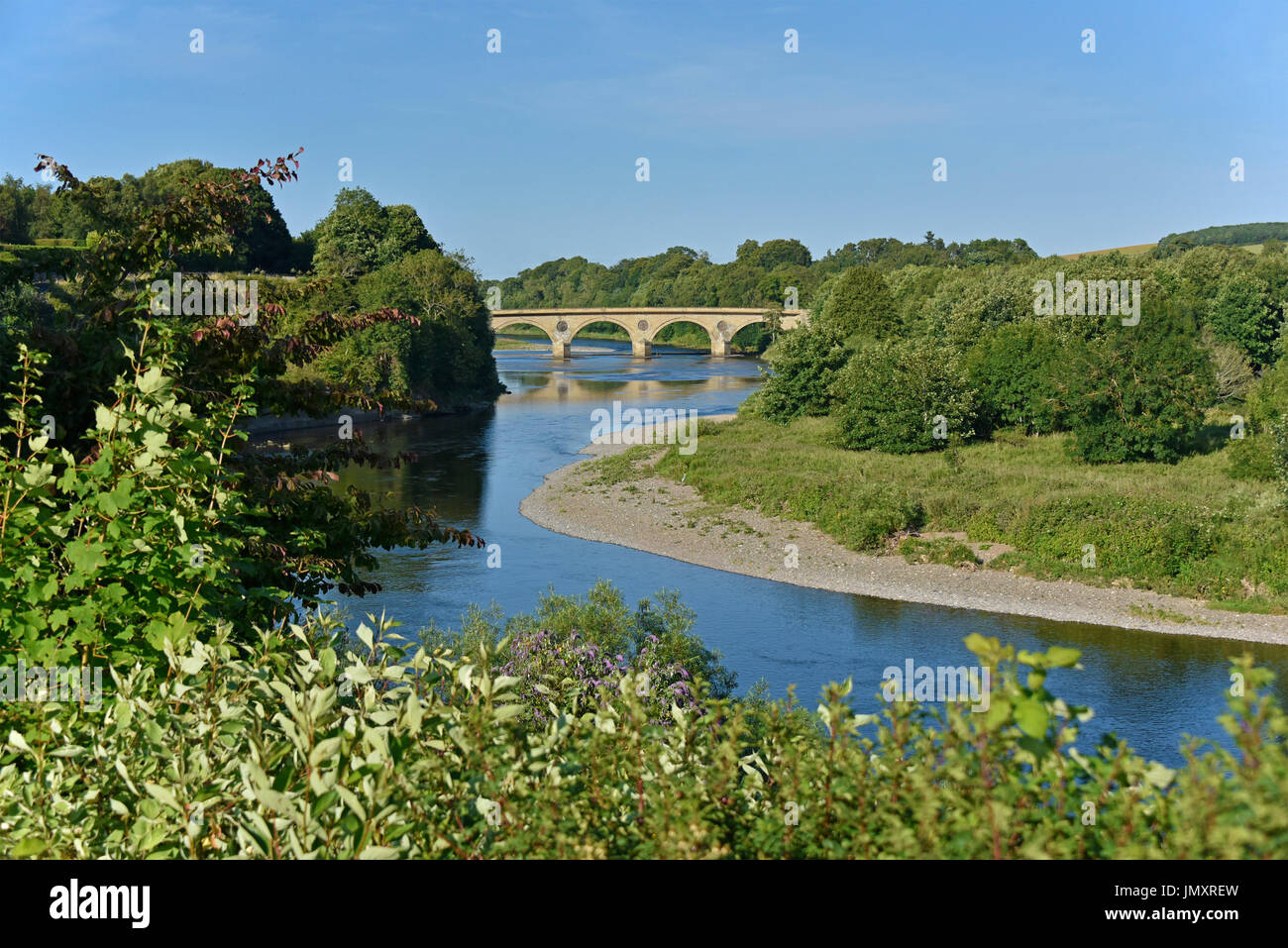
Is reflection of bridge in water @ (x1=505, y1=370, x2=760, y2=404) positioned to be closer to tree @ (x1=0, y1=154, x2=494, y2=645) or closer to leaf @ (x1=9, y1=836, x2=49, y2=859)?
tree @ (x1=0, y1=154, x2=494, y2=645)

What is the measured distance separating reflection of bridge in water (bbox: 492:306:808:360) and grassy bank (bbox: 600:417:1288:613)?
7381 cm

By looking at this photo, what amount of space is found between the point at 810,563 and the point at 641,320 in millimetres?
94815

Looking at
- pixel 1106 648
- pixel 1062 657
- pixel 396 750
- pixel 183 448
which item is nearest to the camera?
pixel 1062 657

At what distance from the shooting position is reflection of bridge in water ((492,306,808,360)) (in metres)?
118

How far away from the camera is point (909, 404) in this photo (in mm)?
44562

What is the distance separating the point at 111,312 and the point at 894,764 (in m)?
8.17

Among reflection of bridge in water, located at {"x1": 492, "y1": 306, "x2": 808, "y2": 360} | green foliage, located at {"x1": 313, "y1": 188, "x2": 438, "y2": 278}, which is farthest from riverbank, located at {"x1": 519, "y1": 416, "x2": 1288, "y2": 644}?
reflection of bridge in water, located at {"x1": 492, "y1": 306, "x2": 808, "y2": 360}

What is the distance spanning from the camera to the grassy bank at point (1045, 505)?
2769 cm

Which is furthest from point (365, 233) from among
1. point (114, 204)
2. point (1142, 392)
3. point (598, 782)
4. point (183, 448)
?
point (598, 782)

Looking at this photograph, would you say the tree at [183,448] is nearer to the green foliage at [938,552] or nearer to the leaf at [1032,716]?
the leaf at [1032,716]

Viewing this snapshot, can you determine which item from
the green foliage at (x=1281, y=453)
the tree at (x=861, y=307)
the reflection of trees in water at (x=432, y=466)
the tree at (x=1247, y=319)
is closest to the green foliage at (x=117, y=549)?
the reflection of trees in water at (x=432, y=466)

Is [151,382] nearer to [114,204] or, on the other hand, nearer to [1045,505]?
[1045,505]

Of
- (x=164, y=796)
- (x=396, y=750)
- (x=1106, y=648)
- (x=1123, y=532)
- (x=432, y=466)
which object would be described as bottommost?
(x=1106, y=648)
